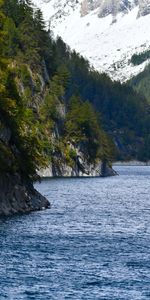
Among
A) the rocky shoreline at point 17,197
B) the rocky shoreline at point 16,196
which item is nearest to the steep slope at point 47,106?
the rocky shoreline at point 17,197

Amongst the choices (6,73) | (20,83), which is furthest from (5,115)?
(20,83)

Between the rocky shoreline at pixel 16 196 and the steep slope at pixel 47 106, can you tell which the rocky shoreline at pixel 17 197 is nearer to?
the rocky shoreline at pixel 16 196

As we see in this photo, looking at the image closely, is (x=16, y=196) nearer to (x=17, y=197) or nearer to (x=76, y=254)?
(x=17, y=197)

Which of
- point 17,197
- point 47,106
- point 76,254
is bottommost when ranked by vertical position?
point 76,254

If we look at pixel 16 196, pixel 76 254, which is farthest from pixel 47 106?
pixel 76 254

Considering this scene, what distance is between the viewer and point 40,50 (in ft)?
586

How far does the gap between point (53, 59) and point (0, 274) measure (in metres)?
146

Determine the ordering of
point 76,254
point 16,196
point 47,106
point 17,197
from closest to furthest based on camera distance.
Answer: point 76,254 → point 16,196 → point 17,197 → point 47,106

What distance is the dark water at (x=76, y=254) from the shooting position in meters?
43.0

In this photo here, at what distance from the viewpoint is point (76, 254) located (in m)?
53.8

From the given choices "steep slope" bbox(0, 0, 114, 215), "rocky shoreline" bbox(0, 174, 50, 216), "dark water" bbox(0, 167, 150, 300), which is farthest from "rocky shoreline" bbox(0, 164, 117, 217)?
"steep slope" bbox(0, 0, 114, 215)

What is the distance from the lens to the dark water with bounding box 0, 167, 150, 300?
42969mm

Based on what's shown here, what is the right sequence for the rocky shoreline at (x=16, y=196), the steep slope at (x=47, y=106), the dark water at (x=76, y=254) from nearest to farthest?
the dark water at (x=76, y=254) → the rocky shoreline at (x=16, y=196) → the steep slope at (x=47, y=106)

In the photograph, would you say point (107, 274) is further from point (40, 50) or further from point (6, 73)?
point (40, 50)
